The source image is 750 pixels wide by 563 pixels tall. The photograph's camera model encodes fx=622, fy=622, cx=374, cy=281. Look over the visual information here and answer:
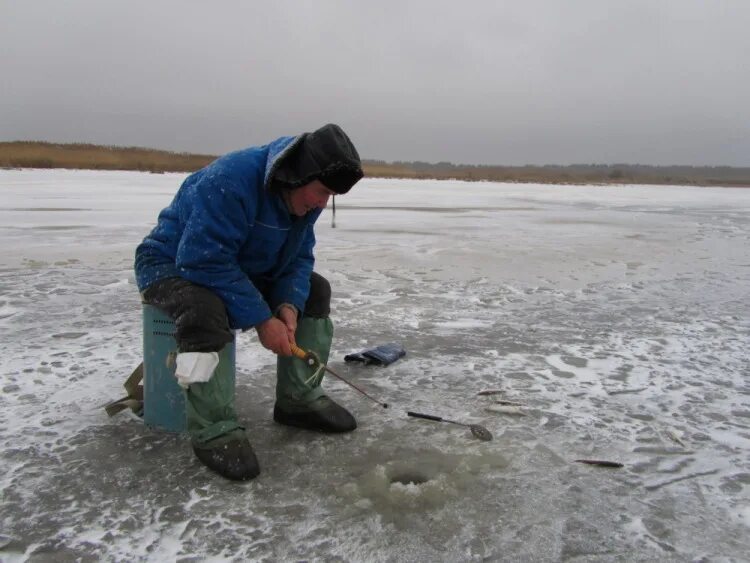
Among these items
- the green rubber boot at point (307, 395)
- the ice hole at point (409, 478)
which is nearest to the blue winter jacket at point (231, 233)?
the green rubber boot at point (307, 395)

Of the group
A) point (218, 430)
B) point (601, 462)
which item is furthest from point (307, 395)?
point (601, 462)

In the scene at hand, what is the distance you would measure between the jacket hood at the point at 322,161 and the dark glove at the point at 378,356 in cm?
154

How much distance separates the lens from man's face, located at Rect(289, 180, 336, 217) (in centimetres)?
249

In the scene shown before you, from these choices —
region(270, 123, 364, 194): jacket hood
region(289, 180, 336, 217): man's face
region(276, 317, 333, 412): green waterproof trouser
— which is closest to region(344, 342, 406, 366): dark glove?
region(276, 317, 333, 412): green waterproof trouser

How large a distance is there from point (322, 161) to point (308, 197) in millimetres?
196

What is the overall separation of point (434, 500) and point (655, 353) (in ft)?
7.98

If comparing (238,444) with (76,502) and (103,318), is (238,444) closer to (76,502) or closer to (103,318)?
(76,502)

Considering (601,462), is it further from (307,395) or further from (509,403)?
(307,395)

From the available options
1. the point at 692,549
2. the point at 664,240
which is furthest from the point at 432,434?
the point at 664,240

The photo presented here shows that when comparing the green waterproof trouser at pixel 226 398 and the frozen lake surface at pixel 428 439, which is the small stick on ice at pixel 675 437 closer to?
the frozen lake surface at pixel 428 439

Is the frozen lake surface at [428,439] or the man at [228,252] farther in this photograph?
the man at [228,252]

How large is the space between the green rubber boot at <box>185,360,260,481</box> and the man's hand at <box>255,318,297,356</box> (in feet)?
0.72

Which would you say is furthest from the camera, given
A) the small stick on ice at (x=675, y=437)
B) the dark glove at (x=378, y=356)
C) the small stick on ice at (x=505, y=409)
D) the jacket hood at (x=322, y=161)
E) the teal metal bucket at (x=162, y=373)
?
the dark glove at (x=378, y=356)

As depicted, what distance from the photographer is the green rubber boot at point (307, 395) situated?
2.86m
